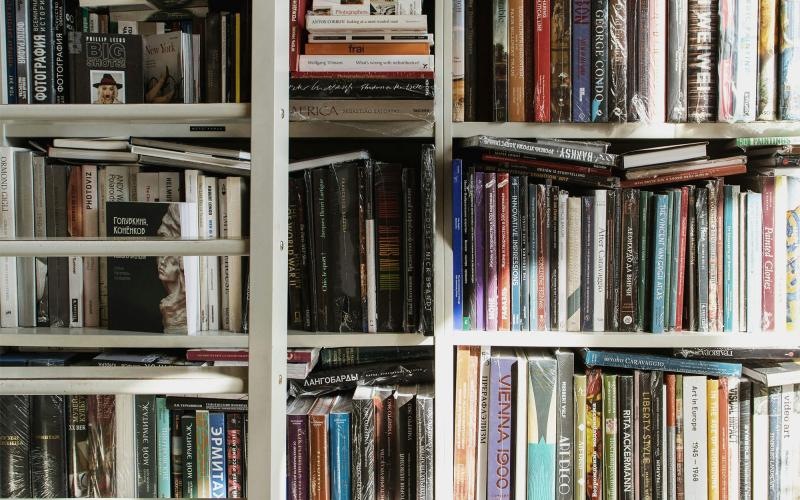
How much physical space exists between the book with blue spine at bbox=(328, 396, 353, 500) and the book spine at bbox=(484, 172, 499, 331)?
1.11 ft

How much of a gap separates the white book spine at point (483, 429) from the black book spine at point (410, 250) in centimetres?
16

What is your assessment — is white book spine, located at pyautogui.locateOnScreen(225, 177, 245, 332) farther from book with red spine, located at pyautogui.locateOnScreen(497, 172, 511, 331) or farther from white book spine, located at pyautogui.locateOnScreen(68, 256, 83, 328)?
book with red spine, located at pyautogui.locateOnScreen(497, 172, 511, 331)

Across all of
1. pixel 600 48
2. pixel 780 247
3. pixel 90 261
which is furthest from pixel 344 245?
pixel 780 247

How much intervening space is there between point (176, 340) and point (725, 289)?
1016 millimetres

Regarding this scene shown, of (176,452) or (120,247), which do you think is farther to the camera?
(176,452)

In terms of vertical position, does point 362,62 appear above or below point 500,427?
above

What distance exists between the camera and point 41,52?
1.12m

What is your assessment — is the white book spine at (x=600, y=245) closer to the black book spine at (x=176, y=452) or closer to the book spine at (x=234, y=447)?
the book spine at (x=234, y=447)

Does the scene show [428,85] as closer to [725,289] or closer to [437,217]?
[437,217]

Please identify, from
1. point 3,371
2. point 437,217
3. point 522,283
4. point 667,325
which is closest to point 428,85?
point 437,217

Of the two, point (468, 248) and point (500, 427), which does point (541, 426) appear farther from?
point (468, 248)

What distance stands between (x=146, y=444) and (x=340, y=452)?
37 cm

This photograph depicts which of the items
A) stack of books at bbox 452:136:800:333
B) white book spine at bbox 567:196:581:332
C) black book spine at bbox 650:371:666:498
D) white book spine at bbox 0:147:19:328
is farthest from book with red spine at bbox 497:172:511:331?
white book spine at bbox 0:147:19:328

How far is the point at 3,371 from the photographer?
76 cm
